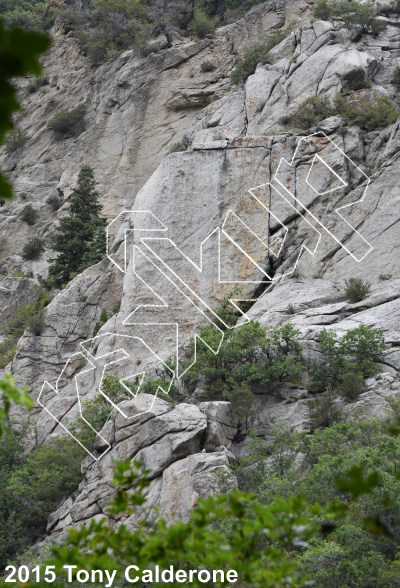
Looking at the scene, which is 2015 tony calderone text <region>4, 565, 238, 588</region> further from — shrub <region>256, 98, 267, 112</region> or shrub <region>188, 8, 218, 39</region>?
shrub <region>188, 8, 218, 39</region>

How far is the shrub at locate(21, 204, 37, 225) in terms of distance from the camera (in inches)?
1246

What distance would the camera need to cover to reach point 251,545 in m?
2.45

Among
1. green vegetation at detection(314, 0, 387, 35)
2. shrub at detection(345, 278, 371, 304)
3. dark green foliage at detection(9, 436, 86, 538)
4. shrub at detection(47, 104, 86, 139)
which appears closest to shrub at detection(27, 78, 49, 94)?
shrub at detection(47, 104, 86, 139)

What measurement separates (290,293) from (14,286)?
16212 millimetres

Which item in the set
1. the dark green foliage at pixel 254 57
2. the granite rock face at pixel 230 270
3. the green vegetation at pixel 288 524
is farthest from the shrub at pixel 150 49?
the green vegetation at pixel 288 524


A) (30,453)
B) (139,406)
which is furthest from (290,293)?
(30,453)

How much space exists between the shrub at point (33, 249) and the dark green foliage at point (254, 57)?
46.7 ft

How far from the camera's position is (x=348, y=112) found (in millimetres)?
19359

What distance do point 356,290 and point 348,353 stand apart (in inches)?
105

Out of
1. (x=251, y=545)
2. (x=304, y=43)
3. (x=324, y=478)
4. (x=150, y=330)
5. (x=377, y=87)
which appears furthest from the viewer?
(x=304, y=43)

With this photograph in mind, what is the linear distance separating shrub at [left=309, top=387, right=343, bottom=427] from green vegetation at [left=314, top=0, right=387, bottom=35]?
1943cm

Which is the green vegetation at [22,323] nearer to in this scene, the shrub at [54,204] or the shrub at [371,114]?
the shrub at [54,204]

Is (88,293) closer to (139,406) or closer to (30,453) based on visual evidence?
(30,453)

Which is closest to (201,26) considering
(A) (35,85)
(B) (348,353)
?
(A) (35,85)
